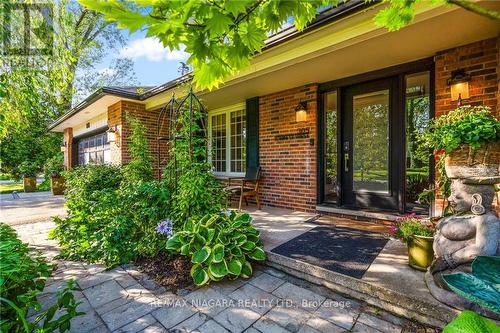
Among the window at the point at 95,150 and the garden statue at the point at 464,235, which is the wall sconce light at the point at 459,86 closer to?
the garden statue at the point at 464,235

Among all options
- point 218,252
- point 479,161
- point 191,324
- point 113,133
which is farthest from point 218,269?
point 113,133

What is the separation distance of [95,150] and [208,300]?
8.55 metres

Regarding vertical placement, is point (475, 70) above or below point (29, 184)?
above

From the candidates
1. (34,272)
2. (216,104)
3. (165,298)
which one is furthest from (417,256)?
(216,104)

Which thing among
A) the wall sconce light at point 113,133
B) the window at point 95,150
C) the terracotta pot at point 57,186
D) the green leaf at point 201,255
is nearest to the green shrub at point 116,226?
the green leaf at point 201,255

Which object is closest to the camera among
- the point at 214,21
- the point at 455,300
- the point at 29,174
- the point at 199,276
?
the point at 214,21

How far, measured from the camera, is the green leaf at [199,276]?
2186 millimetres

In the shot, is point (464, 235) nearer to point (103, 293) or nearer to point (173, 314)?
point (173, 314)

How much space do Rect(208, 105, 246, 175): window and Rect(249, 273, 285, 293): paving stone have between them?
3.74 meters

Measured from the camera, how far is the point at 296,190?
4.71 m

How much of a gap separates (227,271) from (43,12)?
505cm

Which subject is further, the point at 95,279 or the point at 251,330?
the point at 95,279

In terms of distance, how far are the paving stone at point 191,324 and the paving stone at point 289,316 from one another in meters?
0.49

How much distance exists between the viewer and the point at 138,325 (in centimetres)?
174
